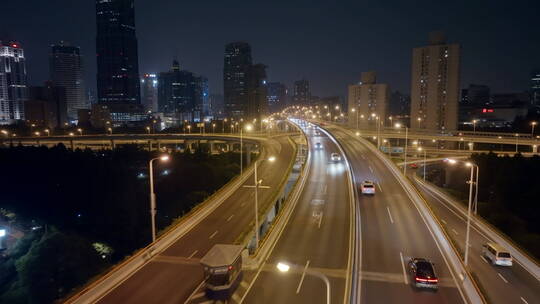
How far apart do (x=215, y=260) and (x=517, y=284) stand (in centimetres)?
1958

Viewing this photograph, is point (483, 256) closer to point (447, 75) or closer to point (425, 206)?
point (425, 206)

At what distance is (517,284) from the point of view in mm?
24109

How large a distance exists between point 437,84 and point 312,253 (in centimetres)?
12992

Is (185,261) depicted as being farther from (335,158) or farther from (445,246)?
(335,158)

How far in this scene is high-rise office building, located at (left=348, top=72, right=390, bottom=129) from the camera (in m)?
168

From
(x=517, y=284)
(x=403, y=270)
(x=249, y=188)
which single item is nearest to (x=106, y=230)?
(x=249, y=188)

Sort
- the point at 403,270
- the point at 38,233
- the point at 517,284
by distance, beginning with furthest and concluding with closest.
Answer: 1. the point at 38,233
2. the point at 517,284
3. the point at 403,270

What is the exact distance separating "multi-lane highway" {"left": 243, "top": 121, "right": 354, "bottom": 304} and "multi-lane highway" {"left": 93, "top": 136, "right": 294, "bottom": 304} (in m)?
3.52

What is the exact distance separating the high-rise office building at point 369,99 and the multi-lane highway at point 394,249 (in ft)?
435

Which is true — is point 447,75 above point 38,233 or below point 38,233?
above

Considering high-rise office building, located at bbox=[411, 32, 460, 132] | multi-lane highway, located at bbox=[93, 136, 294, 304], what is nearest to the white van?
multi-lane highway, located at bbox=[93, 136, 294, 304]

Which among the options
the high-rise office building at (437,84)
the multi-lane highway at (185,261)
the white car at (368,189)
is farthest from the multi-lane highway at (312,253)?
the high-rise office building at (437,84)

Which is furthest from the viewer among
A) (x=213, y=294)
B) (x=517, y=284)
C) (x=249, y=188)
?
(x=249, y=188)

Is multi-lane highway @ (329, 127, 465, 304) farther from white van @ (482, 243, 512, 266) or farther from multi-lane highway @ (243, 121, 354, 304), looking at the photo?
white van @ (482, 243, 512, 266)
